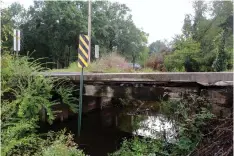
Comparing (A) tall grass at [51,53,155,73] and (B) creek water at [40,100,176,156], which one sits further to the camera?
(A) tall grass at [51,53,155,73]

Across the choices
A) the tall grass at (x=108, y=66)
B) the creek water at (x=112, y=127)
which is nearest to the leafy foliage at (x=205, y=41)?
the tall grass at (x=108, y=66)

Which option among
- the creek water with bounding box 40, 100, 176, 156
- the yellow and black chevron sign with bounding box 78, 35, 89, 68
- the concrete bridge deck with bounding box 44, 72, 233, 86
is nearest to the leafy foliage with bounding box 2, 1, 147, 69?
the creek water with bounding box 40, 100, 176, 156

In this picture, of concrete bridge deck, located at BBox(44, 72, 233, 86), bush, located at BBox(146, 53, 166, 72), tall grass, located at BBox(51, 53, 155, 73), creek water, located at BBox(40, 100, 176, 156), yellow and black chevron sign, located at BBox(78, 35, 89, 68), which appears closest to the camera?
concrete bridge deck, located at BBox(44, 72, 233, 86)

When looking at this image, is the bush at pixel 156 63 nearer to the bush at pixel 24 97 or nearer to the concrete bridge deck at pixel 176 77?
the concrete bridge deck at pixel 176 77

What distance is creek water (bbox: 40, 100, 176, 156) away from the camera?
3.75m

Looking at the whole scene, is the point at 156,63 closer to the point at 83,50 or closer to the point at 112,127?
the point at 112,127

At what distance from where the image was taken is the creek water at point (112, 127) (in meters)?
3.75

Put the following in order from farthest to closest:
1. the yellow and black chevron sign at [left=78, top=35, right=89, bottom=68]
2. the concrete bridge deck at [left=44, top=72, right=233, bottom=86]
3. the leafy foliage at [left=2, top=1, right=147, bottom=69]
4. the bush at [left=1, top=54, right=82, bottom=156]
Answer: the leafy foliage at [left=2, top=1, right=147, bottom=69] → the yellow and black chevron sign at [left=78, top=35, right=89, bottom=68] → the bush at [left=1, top=54, right=82, bottom=156] → the concrete bridge deck at [left=44, top=72, right=233, bottom=86]

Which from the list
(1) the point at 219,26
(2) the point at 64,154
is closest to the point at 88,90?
(2) the point at 64,154

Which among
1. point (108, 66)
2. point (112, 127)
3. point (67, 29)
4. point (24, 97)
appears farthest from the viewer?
point (67, 29)

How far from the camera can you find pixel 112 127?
6641 mm

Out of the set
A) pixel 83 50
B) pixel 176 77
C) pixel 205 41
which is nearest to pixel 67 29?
pixel 205 41

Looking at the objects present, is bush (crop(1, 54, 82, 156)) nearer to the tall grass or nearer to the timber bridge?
the timber bridge

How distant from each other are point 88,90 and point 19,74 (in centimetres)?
140
